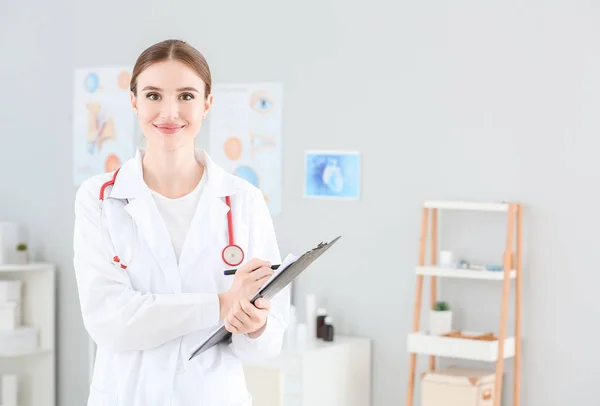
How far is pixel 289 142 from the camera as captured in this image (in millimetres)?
3561

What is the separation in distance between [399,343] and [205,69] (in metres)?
2.11

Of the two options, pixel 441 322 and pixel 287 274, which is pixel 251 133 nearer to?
pixel 441 322

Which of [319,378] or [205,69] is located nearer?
[205,69]

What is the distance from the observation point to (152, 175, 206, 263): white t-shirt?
4.79 ft

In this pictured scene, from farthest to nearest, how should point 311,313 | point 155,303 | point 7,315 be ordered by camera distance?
point 7,315 < point 311,313 < point 155,303

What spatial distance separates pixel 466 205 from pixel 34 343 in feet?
6.41

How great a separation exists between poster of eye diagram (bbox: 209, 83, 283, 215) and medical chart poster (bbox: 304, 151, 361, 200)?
0.44 feet

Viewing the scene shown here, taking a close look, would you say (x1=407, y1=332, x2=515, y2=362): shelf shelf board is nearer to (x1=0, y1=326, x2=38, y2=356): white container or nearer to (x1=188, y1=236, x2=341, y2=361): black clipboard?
(x1=0, y1=326, x2=38, y2=356): white container

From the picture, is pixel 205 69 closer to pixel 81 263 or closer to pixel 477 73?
pixel 81 263

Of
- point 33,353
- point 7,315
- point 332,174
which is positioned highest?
point 332,174

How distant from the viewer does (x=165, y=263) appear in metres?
1.42

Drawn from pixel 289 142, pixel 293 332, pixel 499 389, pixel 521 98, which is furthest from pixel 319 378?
pixel 521 98

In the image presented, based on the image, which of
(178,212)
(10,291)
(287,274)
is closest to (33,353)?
(10,291)

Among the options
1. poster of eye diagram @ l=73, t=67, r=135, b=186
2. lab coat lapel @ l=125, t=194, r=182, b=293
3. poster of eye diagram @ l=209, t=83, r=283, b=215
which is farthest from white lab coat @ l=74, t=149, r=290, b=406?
poster of eye diagram @ l=73, t=67, r=135, b=186
